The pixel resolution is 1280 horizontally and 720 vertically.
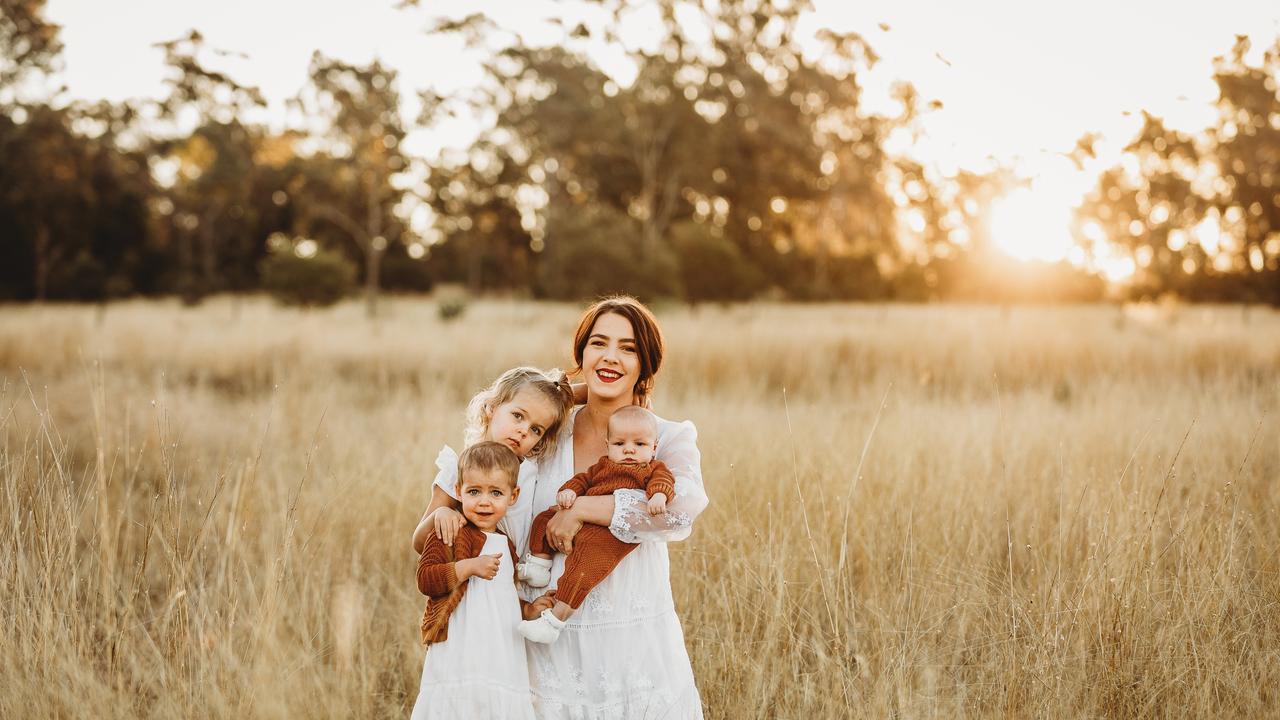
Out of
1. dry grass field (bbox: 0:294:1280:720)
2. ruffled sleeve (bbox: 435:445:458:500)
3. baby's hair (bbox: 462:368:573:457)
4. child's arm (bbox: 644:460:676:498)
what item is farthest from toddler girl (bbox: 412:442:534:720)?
dry grass field (bbox: 0:294:1280:720)

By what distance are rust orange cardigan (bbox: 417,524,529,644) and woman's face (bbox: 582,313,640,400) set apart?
613mm

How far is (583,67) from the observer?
812cm

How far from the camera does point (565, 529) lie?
2344 millimetres

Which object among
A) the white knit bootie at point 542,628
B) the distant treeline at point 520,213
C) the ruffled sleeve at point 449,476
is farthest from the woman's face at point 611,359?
the distant treeline at point 520,213

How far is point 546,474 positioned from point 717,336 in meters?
7.70

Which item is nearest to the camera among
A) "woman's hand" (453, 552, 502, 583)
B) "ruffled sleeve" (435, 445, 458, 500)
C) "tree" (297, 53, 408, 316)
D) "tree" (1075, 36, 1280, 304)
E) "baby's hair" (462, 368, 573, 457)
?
"woman's hand" (453, 552, 502, 583)

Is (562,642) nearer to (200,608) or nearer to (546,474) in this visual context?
(546,474)

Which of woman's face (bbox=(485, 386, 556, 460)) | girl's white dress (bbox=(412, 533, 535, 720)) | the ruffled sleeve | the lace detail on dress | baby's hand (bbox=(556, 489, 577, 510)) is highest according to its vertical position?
woman's face (bbox=(485, 386, 556, 460))

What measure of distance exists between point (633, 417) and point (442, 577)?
717mm

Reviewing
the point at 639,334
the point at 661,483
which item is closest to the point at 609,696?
the point at 661,483

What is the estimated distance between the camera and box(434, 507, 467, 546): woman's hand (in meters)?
2.28

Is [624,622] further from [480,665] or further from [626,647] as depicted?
[480,665]

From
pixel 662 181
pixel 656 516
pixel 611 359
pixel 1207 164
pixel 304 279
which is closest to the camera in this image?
pixel 656 516

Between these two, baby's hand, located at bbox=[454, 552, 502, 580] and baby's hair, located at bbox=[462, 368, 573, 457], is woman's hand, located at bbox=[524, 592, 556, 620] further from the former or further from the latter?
baby's hair, located at bbox=[462, 368, 573, 457]
